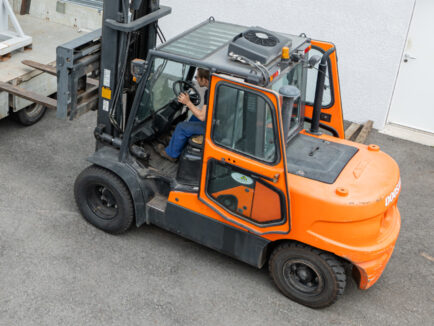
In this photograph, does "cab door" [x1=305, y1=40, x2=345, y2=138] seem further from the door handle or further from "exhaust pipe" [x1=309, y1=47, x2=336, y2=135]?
the door handle

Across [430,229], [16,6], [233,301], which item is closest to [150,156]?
[233,301]

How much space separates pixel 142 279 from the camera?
5480mm

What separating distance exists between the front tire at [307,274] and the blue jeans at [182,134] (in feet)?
4.38

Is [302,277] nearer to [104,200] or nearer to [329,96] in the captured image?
[329,96]

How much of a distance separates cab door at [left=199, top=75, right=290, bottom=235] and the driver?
0.34 meters

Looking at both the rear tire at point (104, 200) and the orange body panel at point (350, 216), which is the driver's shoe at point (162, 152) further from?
the orange body panel at point (350, 216)

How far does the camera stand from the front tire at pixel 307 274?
501 cm

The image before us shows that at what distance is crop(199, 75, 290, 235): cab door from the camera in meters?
4.62

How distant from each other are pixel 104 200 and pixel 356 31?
4.71 meters

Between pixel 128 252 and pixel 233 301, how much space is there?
4.01 ft

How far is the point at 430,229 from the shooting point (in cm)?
653

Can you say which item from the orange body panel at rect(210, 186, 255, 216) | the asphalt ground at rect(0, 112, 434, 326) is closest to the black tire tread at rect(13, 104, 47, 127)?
the asphalt ground at rect(0, 112, 434, 326)

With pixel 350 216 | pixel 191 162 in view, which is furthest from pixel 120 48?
pixel 350 216

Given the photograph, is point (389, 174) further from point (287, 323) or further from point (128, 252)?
point (128, 252)
